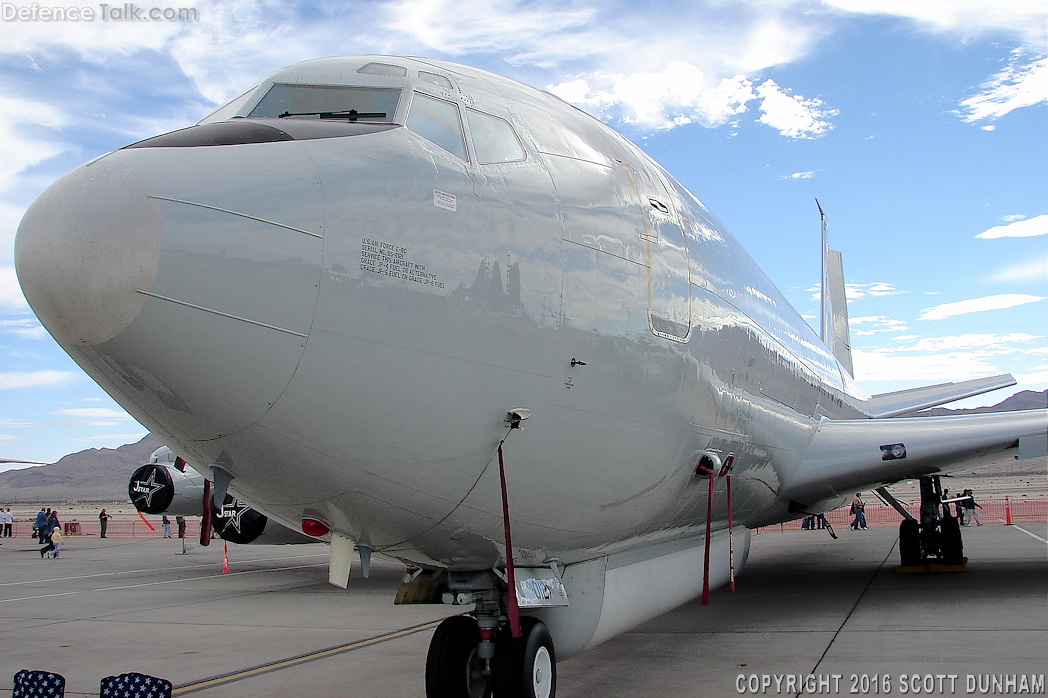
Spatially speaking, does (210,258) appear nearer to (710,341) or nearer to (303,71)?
(303,71)

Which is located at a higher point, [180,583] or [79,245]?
[79,245]

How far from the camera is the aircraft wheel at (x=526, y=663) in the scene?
466 centimetres

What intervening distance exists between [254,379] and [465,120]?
1.86 metres

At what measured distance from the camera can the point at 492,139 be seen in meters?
4.39

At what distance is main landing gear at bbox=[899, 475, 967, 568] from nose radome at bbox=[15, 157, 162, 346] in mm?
12411

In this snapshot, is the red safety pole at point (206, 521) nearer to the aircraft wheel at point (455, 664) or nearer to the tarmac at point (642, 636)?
the aircraft wheel at point (455, 664)

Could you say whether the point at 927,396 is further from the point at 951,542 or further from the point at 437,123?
the point at 437,123

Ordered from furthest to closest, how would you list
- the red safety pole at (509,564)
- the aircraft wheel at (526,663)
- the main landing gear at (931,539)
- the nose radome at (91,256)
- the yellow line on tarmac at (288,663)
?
the main landing gear at (931,539), the yellow line on tarmac at (288,663), the aircraft wheel at (526,663), the red safety pole at (509,564), the nose radome at (91,256)

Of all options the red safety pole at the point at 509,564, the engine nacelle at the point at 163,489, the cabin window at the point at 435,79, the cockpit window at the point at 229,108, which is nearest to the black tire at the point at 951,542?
the red safety pole at the point at 509,564

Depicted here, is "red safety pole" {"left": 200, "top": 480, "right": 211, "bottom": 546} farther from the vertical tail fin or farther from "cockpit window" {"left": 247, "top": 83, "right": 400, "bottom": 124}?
the vertical tail fin

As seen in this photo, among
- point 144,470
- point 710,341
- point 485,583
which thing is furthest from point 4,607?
point 710,341

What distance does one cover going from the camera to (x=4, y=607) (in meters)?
13.3

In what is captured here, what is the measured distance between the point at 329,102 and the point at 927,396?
55.7ft

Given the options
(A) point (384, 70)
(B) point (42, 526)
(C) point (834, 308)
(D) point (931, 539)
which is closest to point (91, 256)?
(A) point (384, 70)
